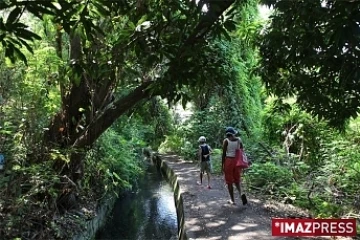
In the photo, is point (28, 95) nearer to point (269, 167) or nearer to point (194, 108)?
point (269, 167)

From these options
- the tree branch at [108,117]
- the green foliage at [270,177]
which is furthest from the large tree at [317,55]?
the green foliage at [270,177]

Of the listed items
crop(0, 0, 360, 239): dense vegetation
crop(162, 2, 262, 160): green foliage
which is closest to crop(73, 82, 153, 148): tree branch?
crop(0, 0, 360, 239): dense vegetation

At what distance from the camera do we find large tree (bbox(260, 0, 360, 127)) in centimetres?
256

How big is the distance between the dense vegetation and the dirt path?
674 mm

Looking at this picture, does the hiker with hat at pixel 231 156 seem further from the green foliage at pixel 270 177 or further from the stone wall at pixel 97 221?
the stone wall at pixel 97 221

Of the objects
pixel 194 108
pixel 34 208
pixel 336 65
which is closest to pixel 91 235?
pixel 34 208

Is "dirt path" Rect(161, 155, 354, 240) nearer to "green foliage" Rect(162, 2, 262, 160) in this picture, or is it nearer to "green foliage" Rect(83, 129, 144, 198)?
"green foliage" Rect(83, 129, 144, 198)

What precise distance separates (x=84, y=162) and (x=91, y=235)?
199 cm

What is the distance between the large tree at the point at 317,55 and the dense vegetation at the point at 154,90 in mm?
12

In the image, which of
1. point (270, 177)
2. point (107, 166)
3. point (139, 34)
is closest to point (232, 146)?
point (270, 177)

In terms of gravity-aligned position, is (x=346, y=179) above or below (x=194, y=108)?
below

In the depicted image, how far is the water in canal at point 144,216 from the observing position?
1152 centimetres

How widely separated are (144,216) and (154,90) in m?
10.8

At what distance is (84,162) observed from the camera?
943 centimetres
